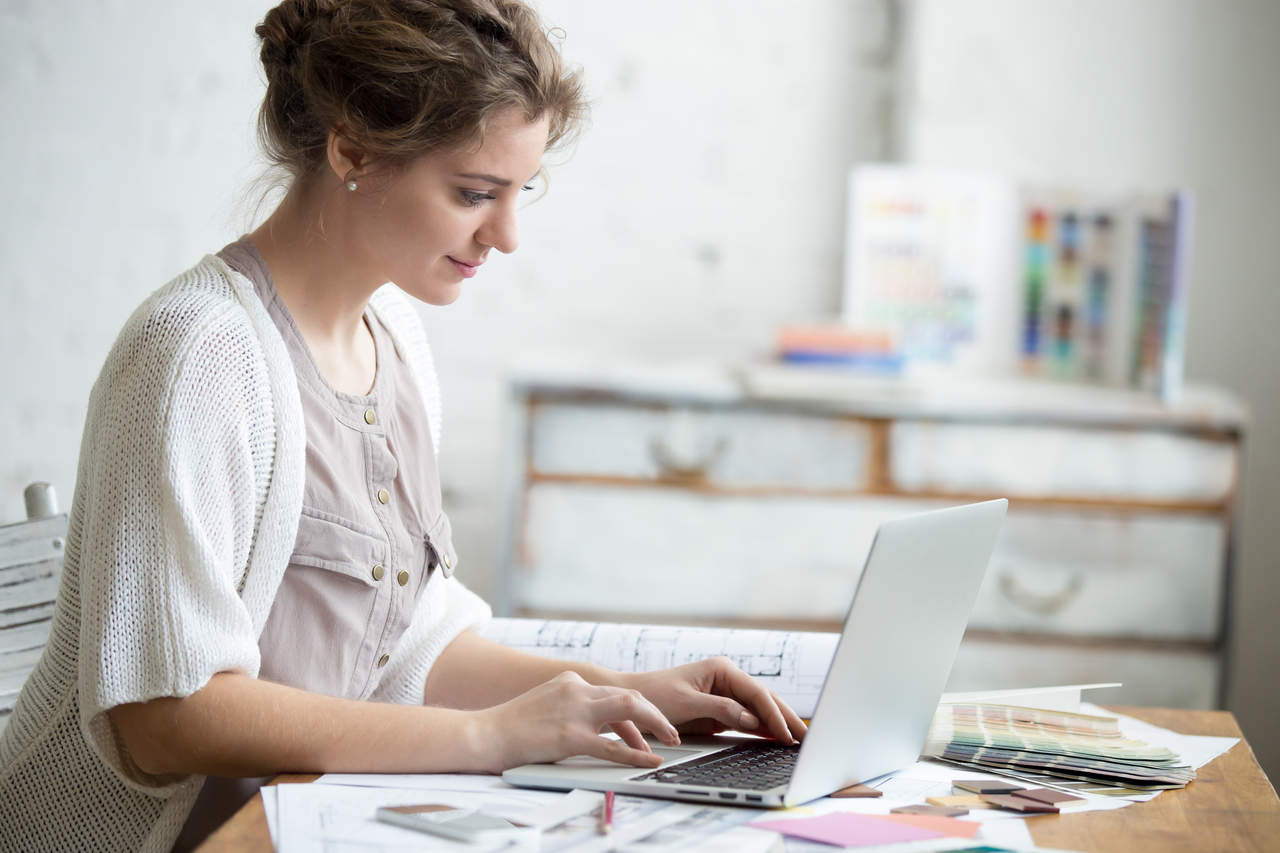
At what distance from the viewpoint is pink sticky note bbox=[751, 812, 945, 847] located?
25.8 inches

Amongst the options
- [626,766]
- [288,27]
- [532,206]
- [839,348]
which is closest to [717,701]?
[626,766]

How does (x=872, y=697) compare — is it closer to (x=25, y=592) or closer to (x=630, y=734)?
(x=630, y=734)

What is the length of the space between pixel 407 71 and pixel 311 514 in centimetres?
34

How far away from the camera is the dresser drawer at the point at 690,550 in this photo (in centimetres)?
183

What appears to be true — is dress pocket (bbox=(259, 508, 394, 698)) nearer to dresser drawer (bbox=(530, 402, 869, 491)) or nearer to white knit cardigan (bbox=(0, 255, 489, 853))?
white knit cardigan (bbox=(0, 255, 489, 853))

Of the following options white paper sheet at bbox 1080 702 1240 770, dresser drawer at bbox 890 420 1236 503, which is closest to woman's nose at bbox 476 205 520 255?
white paper sheet at bbox 1080 702 1240 770

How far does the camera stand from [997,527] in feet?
2.76

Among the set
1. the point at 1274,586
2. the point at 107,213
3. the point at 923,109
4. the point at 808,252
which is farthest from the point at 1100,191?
the point at 107,213

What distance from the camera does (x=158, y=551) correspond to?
2.47ft

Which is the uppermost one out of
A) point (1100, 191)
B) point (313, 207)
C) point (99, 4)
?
point (99, 4)

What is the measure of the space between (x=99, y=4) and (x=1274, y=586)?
248cm

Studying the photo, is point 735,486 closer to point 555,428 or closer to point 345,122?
point 555,428

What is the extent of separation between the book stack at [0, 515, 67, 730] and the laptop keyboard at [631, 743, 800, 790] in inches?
24.3

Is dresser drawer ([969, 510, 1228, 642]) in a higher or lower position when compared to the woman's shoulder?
lower
